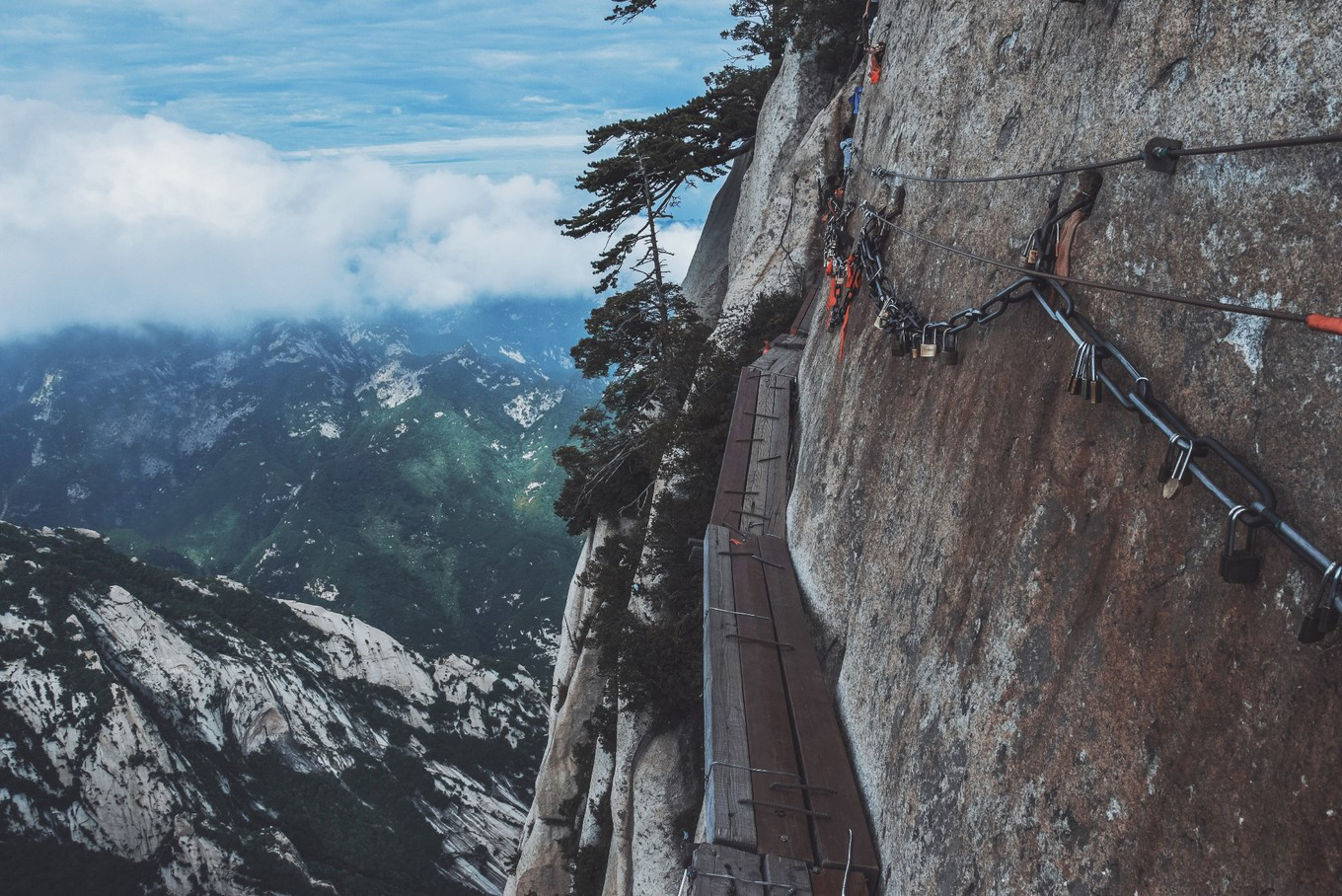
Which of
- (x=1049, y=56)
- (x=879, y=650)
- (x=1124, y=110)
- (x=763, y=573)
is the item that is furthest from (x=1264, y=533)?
(x=763, y=573)

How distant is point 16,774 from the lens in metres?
95.4

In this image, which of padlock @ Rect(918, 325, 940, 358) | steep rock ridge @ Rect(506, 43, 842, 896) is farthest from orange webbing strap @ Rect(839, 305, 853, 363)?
steep rock ridge @ Rect(506, 43, 842, 896)

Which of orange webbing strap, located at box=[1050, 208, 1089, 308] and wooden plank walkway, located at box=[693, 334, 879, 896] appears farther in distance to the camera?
wooden plank walkway, located at box=[693, 334, 879, 896]

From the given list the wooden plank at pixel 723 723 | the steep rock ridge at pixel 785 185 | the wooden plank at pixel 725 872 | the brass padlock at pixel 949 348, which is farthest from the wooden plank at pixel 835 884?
the steep rock ridge at pixel 785 185

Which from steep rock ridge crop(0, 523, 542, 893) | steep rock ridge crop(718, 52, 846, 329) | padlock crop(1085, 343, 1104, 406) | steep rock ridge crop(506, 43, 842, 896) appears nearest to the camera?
padlock crop(1085, 343, 1104, 406)

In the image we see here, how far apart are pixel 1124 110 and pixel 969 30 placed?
13.1ft

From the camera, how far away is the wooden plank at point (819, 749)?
6.74 m

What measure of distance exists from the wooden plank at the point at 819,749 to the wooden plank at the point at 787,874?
173 mm

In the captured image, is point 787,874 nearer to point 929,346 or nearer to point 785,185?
point 929,346

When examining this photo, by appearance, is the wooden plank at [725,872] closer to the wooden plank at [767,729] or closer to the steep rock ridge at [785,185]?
the wooden plank at [767,729]

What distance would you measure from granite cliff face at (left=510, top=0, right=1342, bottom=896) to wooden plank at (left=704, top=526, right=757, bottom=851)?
108 centimetres

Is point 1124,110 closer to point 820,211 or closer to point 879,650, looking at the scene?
point 879,650

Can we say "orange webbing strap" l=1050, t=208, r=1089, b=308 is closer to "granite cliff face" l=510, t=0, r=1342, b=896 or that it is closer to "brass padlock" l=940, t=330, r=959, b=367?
"granite cliff face" l=510, t=0, r=1342, b=896

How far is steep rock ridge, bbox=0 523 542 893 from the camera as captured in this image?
3812 inches
